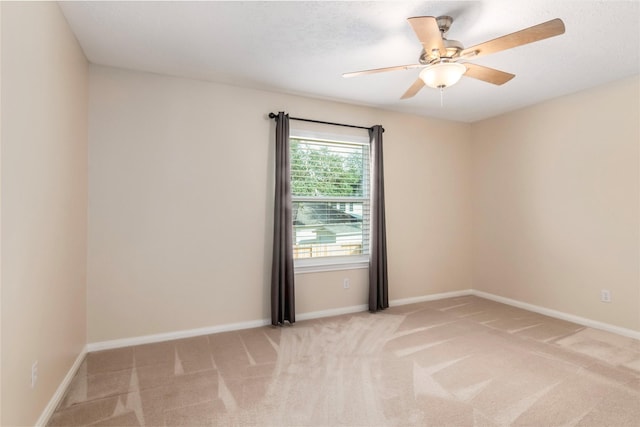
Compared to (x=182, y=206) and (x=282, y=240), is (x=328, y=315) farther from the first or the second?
(x=182, y=206)

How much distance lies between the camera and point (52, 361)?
197cm

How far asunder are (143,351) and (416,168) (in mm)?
3739

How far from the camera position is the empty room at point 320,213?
1903mm

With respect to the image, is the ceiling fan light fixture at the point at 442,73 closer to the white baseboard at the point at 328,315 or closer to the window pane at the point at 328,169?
the window pane at the point at 328,169

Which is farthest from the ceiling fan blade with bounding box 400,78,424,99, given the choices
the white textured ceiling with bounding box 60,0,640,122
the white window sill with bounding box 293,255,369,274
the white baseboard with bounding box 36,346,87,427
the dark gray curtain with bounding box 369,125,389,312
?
the white baseboard with bounding box 36,346,87,427

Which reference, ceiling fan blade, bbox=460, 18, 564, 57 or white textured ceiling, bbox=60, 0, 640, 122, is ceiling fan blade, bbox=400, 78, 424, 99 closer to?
white textured ceiling, bbox=60, 0, 640, 122

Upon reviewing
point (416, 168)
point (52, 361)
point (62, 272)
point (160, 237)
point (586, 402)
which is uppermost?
point (416, 168)

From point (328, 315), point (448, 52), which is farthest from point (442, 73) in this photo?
point (328, 315)

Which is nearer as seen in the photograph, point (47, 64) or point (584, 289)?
point (47, 64)

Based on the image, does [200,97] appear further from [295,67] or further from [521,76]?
[521,76]

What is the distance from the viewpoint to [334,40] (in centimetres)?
246

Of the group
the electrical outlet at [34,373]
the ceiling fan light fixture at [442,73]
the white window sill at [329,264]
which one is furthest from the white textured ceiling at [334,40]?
the electrical outlet at [34,373]

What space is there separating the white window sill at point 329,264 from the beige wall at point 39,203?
2.03m

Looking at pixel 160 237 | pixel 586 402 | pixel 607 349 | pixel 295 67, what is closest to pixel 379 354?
pixel 586 402
